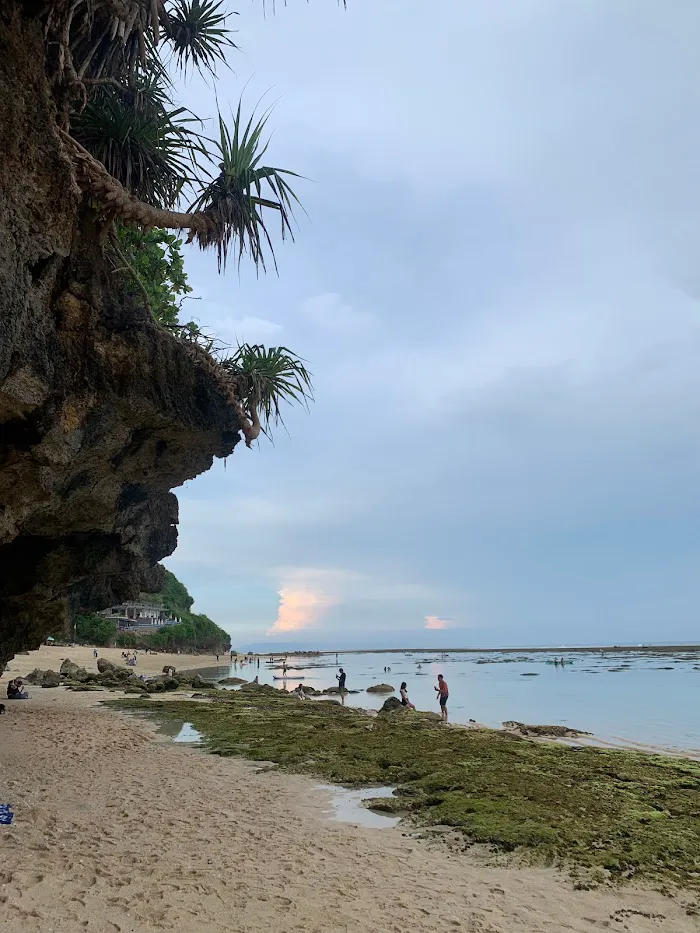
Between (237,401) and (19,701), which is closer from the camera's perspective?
(237,401)

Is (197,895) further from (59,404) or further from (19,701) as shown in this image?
(19,701)

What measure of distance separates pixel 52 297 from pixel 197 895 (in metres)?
7.14

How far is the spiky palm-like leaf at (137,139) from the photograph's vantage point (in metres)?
8.51

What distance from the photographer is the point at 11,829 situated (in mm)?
6637

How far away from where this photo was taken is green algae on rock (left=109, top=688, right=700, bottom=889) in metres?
7.27

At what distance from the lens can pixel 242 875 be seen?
5.94 m

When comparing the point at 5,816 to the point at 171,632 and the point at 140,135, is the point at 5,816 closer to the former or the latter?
the point at 140,135

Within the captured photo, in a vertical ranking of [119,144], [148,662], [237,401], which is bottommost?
[148,662]

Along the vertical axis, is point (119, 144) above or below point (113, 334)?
above

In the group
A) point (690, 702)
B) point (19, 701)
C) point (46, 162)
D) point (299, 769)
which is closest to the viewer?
point (46, 162)

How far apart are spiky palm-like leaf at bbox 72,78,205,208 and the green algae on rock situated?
1053cm

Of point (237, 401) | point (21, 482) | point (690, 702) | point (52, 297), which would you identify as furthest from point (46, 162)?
point (690, 702)

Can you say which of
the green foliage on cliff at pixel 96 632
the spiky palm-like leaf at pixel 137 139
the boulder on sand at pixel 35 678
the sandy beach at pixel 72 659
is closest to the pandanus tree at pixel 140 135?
the spiky palm-like leaf at pixel 137 139

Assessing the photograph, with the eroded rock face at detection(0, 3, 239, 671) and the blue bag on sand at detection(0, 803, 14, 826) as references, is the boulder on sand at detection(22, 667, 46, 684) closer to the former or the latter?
the eroded rock face at detection(0, 3, 239, 671)
